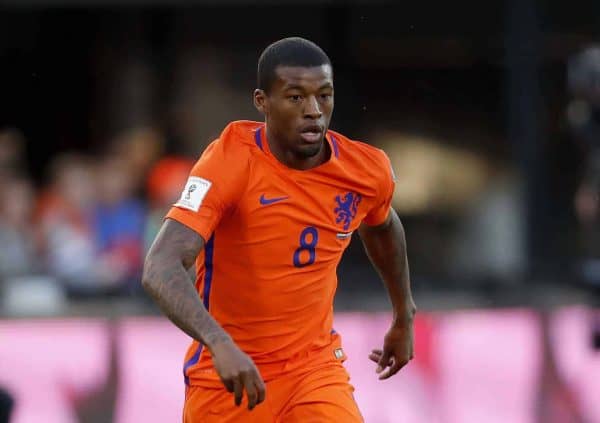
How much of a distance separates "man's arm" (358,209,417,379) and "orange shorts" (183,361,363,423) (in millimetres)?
516

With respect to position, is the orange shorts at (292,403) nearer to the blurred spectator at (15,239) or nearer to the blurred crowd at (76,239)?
the blurred crowd at (76,239)

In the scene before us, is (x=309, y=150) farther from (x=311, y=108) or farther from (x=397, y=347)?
(x=397, y=347)

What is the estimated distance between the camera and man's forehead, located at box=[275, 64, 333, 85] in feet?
16.8

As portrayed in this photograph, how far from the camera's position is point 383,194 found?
5.54 meters

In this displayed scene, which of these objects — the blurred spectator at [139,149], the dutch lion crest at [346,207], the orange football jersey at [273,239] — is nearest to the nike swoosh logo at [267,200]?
the orange football jersey at [273,239]

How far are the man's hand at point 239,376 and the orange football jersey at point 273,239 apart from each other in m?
0.64

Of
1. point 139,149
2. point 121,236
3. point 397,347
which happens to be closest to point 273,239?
point 397,347

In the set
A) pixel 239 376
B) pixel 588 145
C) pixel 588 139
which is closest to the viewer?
pixel 239 376

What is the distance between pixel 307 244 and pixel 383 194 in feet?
1.40

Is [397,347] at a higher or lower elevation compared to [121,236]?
higher

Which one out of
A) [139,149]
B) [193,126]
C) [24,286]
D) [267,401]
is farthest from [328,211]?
[193,126]

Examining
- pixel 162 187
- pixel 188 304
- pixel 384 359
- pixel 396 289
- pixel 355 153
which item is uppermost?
pixel 355 153

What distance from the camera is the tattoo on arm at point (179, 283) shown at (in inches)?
187

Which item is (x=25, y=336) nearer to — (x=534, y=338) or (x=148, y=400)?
(x=148, y=400)
